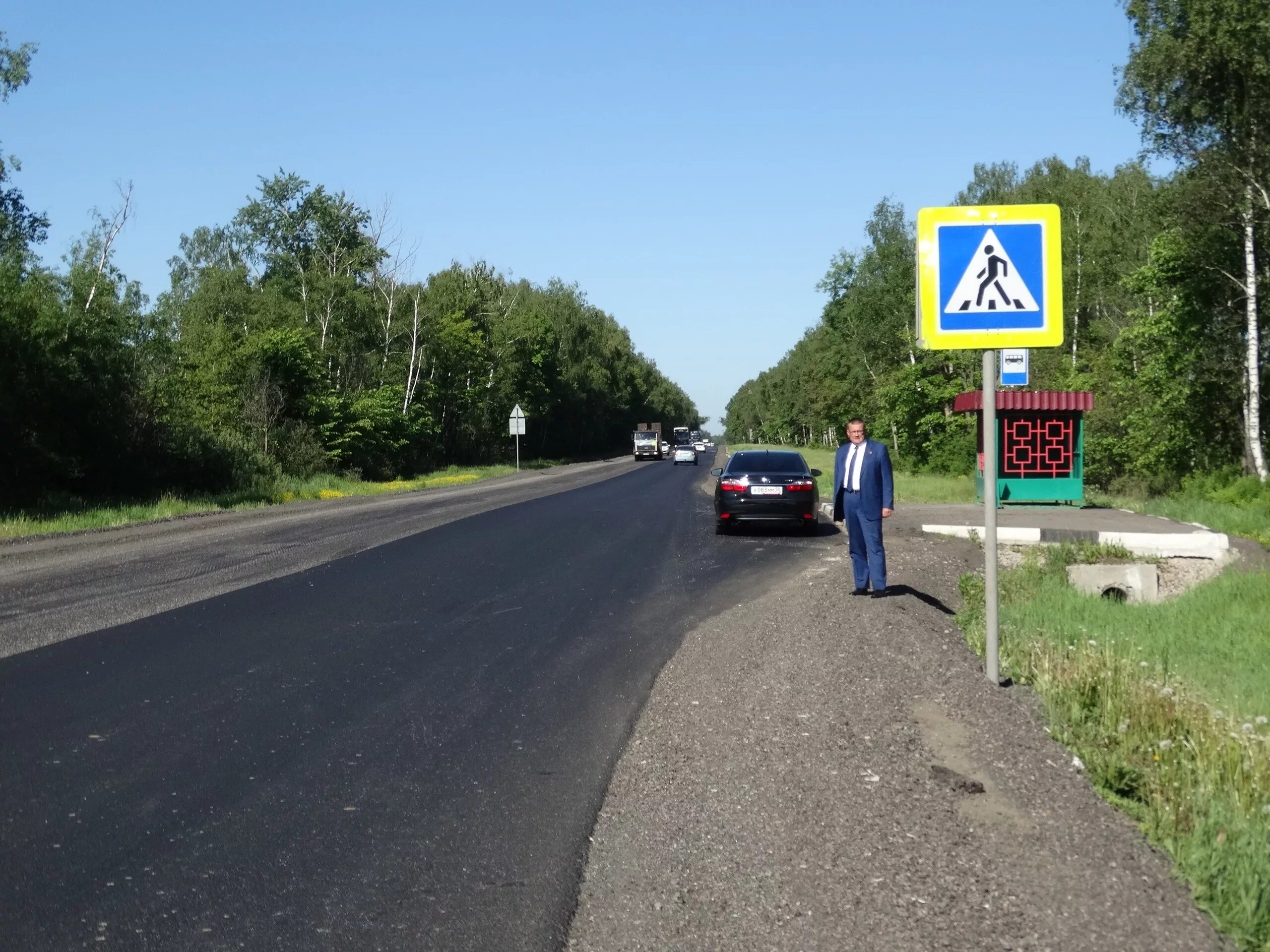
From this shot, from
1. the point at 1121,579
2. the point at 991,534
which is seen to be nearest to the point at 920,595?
the point at 991,534

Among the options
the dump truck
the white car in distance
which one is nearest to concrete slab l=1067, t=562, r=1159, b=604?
the white car in distance

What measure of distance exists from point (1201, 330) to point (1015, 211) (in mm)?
25664

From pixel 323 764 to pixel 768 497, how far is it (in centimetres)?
1522

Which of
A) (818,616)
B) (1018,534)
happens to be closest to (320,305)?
(1018,534)

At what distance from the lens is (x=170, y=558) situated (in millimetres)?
17125

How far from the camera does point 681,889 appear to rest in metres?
4.64

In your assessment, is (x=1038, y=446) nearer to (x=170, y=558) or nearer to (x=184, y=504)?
(x=170, y=558)

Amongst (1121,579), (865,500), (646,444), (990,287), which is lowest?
(1121,579)

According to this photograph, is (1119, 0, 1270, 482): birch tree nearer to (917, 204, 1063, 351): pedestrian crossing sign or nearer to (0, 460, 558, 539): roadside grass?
(917, 204, 1063, 351): pedestrian crossing sign

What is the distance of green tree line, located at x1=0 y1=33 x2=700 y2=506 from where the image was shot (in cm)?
2811

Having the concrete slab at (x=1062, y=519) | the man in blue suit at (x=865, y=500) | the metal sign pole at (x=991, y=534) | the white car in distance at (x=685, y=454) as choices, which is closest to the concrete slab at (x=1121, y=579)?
the concrete slab at (x=1062, y=519)

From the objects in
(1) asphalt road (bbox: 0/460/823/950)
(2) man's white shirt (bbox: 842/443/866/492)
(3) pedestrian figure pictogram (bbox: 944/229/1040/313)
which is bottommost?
(1) asphalt road (bbox: 0/460/823/950)

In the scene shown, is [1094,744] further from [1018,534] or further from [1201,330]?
[1201,330]

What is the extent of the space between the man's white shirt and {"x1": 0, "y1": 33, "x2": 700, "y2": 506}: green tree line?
2046 cm
